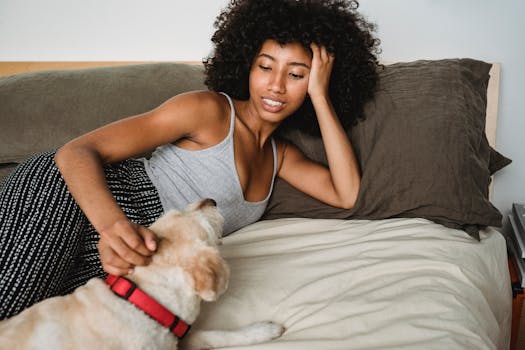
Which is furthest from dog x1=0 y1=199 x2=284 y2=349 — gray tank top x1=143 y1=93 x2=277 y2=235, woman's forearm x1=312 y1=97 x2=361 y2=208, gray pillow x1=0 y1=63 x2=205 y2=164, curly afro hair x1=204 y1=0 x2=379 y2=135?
gray pillow x1=0 y1=63 x2=205 y2=164

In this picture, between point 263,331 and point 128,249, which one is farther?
point 263,331

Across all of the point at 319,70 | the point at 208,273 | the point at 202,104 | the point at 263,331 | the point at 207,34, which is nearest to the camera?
the point at 208,273

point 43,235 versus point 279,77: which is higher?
point 279,77

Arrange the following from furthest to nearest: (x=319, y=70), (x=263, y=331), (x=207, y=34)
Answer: (x=207, y=34) → (x=319, y=70) → (x=263, y=331)

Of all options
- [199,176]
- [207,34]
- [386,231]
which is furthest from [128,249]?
[207,34]

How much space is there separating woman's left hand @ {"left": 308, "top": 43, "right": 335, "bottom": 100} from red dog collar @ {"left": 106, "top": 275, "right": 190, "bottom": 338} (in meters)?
0.97

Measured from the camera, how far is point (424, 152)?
1.56 meters

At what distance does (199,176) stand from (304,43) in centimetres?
59

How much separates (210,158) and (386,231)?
0.65 m

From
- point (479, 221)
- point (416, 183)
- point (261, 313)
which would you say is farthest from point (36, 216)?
point (479, 221)

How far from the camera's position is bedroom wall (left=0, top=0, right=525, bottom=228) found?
2094mm

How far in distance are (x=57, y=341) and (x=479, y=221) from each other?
1.34 metres

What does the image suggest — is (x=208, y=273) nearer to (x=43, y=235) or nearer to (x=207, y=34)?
(x=43, y=235)

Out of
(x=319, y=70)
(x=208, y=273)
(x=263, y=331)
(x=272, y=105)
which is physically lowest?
(x=263, y=331)
